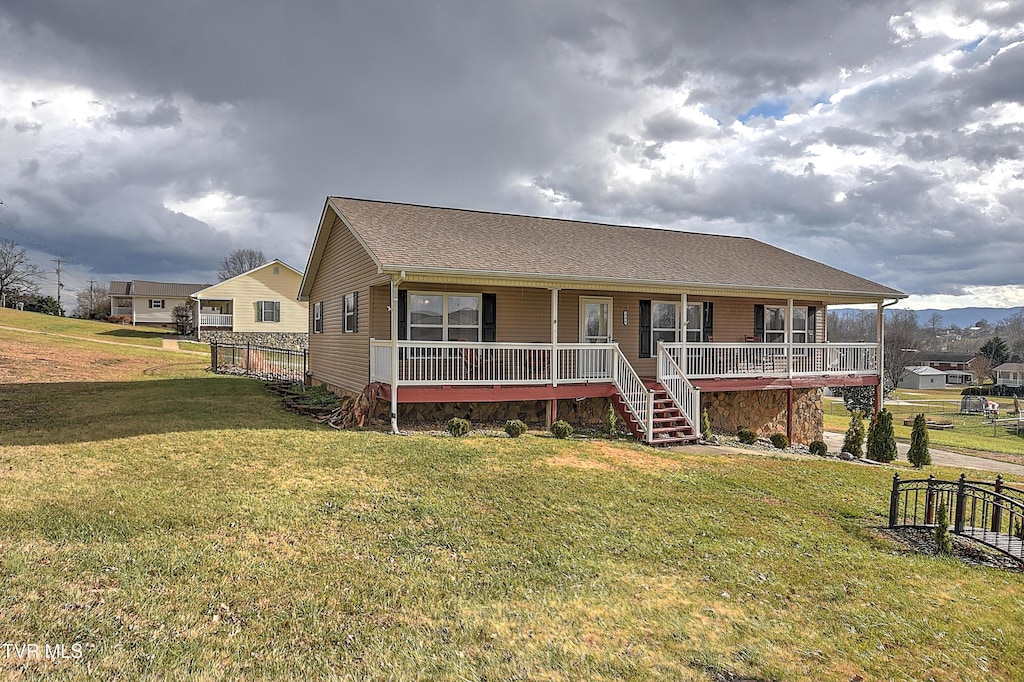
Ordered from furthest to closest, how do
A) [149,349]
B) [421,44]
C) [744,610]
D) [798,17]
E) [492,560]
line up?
[149,349], [421,44], [798,17], [492,560], [744,610]

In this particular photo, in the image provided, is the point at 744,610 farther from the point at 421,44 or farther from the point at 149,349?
the point at 149,349

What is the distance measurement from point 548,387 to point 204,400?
8.87m

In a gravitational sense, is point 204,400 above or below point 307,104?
below

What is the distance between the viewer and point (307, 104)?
65.9ft

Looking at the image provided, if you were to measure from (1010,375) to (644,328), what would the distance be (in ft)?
271

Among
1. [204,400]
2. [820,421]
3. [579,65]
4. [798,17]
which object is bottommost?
[820,421]

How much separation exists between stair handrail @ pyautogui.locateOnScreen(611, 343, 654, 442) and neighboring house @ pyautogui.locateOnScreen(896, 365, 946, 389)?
8470cm

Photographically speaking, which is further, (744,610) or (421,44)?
(421,44)

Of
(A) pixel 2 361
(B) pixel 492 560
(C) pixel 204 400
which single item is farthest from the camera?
(A) pixel 2 361

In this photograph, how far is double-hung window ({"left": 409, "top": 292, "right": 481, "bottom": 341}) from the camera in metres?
14.0

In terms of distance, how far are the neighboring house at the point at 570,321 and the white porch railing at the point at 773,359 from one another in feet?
0.15

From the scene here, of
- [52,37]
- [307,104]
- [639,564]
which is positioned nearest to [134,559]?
[639,564]

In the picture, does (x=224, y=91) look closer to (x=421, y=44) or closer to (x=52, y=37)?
(x=52, y=37)

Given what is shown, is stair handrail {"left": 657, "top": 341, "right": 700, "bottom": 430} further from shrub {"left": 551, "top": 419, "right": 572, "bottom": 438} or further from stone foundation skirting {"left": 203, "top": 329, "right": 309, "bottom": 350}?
stone foundation skirting {"left": 203, "top": 329, "right": 309, "bottom": 350}
